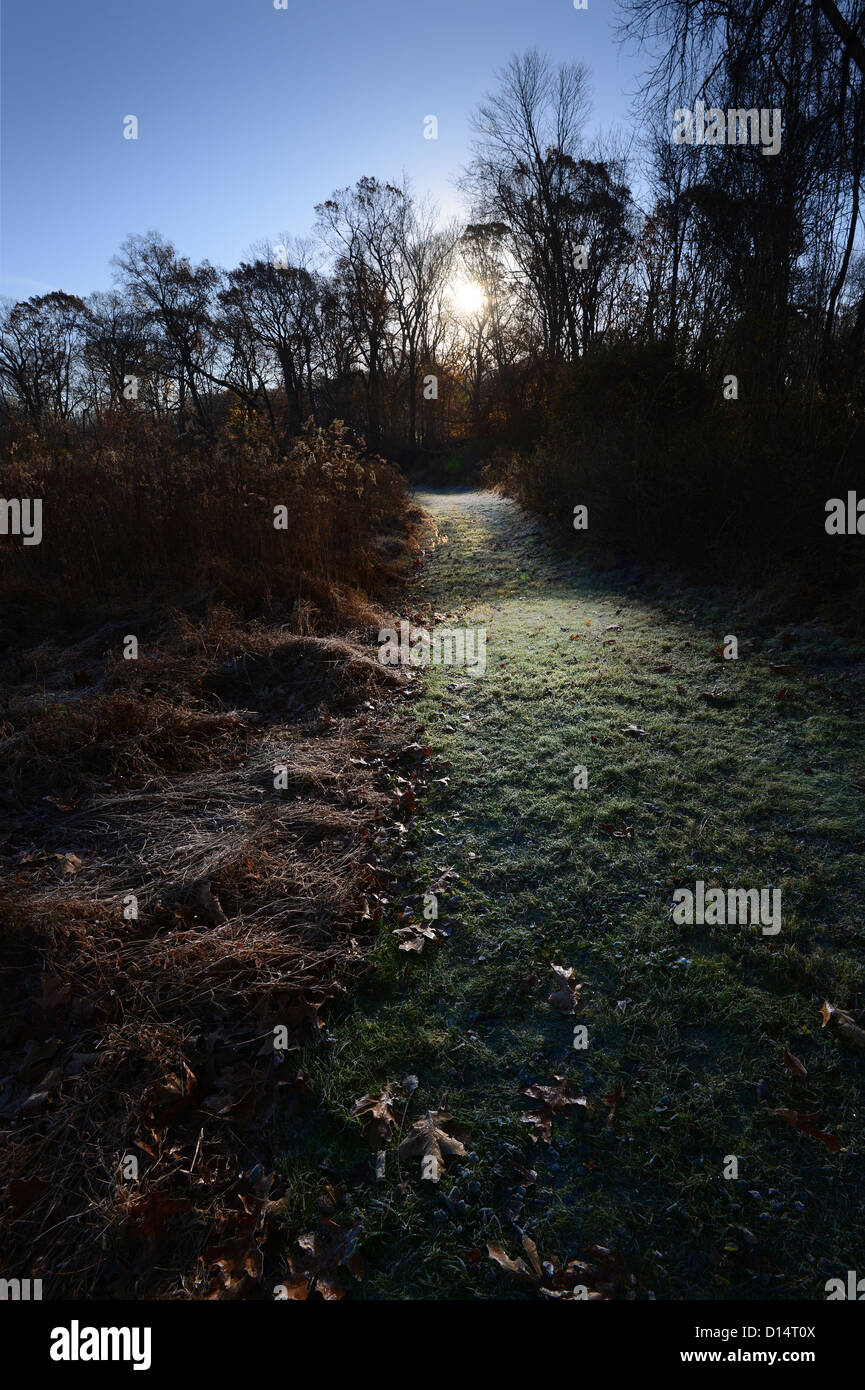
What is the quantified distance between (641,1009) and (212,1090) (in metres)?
1.74

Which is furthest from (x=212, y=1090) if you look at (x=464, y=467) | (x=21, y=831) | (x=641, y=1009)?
(x=464, y=467)

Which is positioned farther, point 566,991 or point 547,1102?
point 566,991

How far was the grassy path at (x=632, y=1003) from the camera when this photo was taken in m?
1.90

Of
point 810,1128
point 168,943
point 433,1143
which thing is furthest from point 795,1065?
point 168,943

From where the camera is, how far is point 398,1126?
2248 mm

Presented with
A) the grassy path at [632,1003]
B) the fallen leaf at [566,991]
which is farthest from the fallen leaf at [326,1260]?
the fallen leaf at [566,991]

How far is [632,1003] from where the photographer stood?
2670mm

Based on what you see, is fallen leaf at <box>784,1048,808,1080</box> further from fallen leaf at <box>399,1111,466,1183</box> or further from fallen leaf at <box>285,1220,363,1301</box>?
fallen leaf at <box>285,1220,363,1301</box>

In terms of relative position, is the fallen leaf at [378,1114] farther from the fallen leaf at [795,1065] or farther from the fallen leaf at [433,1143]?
the fallen leaf at [795,1065]

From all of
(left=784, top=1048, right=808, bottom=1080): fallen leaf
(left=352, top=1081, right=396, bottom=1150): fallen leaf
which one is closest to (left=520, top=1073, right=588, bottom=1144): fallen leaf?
(left=352, top=1081, right=396, bottom=1150): fallen leaf

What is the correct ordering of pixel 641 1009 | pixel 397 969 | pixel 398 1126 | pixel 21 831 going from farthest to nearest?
pixel 21 831 < pixel 397 969 < pixel 641 1009 < pixel 398 1126

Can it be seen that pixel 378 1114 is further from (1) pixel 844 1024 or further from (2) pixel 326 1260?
(1) pixel 844 1024
